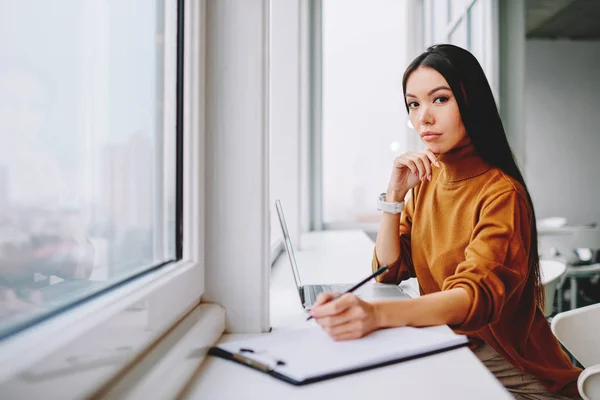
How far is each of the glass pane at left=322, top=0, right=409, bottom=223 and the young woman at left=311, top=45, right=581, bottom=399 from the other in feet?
6.51

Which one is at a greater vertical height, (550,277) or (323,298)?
(323,298)

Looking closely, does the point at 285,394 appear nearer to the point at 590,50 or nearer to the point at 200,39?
the point at 200,39

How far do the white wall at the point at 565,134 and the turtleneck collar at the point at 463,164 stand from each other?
3495mm

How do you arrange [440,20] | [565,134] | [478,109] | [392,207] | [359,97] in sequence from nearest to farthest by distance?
[478,109], [392,207], [440,20], [359,97], [565,134]

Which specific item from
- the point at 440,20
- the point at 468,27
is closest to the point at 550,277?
the point at 468,27

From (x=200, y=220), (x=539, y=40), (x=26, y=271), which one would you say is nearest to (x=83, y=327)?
(x=26, y=271)

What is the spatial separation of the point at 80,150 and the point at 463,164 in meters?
0.91

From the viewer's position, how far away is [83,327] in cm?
36

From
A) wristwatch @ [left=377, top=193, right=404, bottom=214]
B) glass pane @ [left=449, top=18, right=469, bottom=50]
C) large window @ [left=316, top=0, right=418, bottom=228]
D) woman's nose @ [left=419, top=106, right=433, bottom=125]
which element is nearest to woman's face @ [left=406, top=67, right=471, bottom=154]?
woman's nose @ [left=419, top=106, right=433, bottom=125]

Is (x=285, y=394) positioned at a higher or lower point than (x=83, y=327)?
lower

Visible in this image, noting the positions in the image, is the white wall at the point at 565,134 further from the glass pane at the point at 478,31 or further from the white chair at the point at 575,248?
the glass pane at the point at 478,31

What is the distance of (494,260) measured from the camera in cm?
83

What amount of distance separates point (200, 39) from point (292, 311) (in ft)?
1.73

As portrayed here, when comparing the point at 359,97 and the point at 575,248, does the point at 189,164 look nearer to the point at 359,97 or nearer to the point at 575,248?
the point at 359,97
